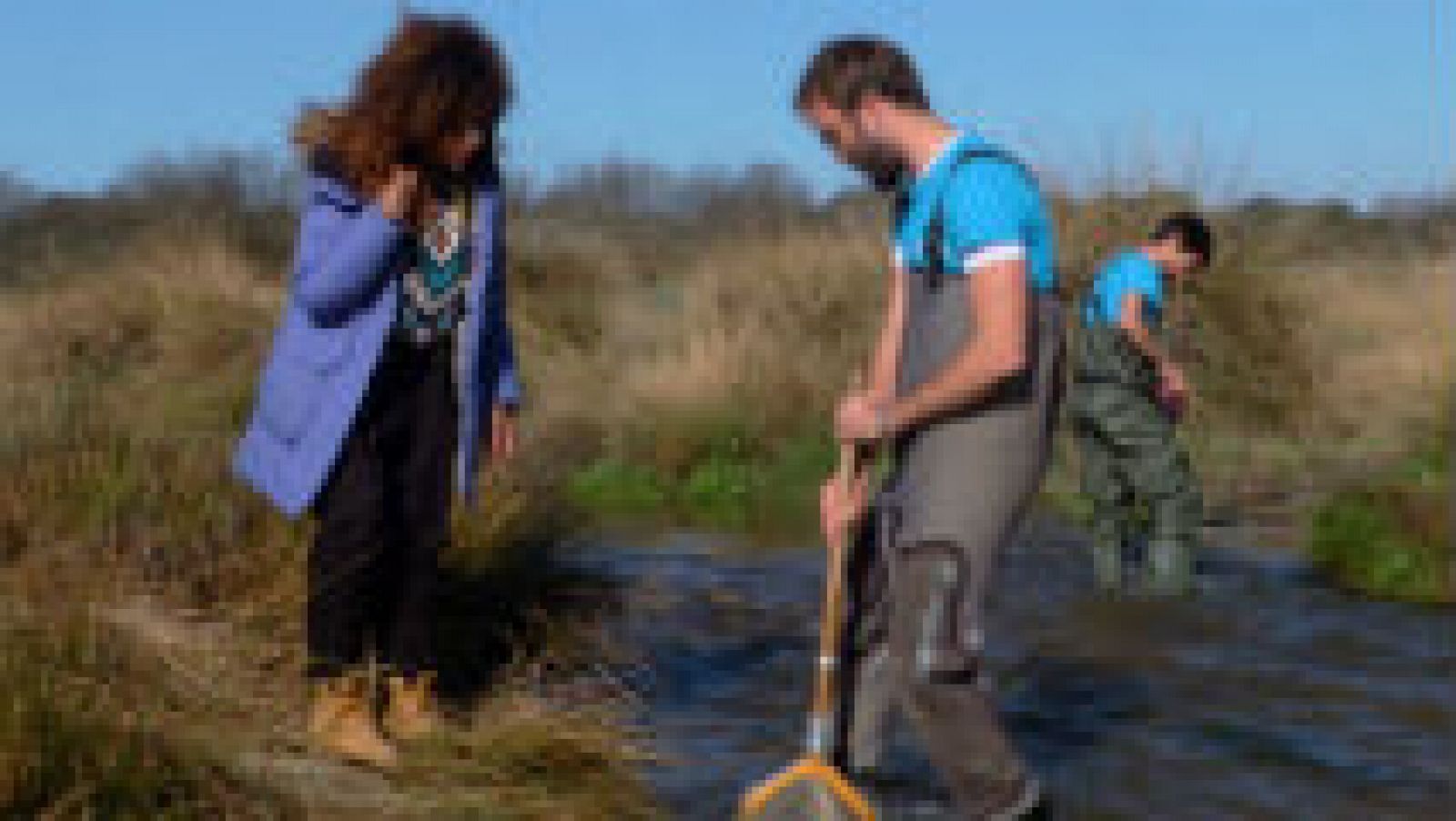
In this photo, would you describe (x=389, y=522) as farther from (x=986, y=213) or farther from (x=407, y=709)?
(x=986, y=213)

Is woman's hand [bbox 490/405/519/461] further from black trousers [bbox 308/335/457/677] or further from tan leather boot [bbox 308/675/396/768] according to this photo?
tan leather boot [bbox 308/675/396/768]

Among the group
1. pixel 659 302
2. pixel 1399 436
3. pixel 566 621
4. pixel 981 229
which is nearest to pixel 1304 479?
pixel 1399 436

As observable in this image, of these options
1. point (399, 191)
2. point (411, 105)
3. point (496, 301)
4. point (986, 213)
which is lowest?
point (496, 301)

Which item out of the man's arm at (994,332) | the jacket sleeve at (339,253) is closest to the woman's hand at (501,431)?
the jacket sleeve at (339,253)

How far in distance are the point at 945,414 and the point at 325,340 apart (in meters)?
1.62

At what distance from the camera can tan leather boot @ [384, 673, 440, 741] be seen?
532 centimetres

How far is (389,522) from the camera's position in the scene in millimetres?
5281

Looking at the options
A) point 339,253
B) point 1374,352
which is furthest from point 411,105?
point 1374,352

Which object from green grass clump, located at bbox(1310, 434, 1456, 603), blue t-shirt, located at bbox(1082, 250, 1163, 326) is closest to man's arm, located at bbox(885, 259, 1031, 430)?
blue t-shirt, located at bbox(1082, 250, 1163, 326)

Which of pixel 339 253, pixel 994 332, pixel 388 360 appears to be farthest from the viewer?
pixel 388 360

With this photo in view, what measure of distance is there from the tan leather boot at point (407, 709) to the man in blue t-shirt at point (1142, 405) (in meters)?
4.54

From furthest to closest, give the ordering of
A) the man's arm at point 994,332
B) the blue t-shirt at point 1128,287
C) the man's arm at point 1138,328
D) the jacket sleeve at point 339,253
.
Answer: the blue t-shirt at point 1128,287, the man's arm at point 1138,328, the jacket sleeve at point 339,253, the man's arm at point 994,332

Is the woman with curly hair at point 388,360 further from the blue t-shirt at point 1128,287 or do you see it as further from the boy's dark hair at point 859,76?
the blue t-shirt at point 1128,287

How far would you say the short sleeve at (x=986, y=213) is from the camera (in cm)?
424
